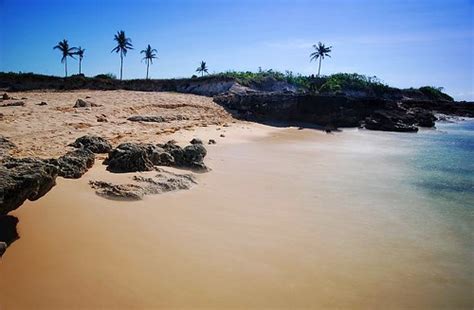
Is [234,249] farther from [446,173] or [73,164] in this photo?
[446,173]

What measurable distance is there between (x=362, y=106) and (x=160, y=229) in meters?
30.1

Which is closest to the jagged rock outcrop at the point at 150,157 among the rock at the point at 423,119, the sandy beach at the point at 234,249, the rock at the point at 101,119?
the sandy beach at the point at 234,249

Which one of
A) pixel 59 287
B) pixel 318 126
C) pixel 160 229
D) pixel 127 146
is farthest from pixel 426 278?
pixel 318 126

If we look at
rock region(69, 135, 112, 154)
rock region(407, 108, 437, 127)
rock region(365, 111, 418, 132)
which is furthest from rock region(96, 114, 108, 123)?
rock region(407, 108, 437, 127)

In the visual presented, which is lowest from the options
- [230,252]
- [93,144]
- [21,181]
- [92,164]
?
[230,252]

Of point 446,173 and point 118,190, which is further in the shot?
point 446,173

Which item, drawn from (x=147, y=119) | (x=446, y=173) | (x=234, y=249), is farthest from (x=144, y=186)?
(x=147, y=119)

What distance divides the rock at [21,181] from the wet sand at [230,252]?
0.51 metres

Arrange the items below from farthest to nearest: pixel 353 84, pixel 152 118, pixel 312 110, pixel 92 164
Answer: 1. pixel 353 84
2. pixel 312 110
3. pixel 152 118
4. pixel 92 164

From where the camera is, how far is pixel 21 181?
13.8 ft

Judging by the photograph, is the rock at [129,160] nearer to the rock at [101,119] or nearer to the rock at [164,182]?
the rock at [164,182]

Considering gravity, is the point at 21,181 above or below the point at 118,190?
above

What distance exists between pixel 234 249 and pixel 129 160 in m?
4.03

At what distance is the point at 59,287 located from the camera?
361cm
